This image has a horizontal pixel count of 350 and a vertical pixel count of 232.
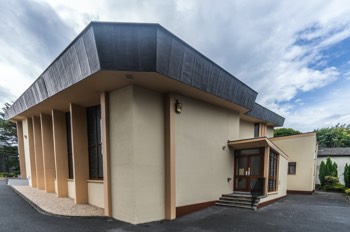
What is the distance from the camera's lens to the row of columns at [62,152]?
6.11 metres

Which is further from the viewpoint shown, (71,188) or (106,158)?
(71,188)

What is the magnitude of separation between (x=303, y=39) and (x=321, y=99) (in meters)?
9.09

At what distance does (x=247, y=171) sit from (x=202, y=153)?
325cm

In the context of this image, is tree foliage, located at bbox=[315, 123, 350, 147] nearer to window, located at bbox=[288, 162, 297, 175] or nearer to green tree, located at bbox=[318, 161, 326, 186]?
green tree, located at bbox=[318, 161, 326, 186]

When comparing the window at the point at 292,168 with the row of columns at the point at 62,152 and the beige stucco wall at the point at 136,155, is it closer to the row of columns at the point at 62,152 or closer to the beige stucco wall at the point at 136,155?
the beige stucco wall at the point at 136,155

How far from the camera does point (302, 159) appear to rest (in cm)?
1293

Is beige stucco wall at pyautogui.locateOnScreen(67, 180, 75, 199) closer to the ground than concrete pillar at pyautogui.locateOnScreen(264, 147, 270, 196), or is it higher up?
closer to the ground

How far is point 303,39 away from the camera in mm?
9031

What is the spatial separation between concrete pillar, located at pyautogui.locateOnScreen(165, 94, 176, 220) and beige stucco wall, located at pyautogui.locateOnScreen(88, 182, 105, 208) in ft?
8.73

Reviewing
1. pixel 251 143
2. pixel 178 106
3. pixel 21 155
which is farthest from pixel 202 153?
pixel 21 155

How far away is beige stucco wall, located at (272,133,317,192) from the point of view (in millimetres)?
12570

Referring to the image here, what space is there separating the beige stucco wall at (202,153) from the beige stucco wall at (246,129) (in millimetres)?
3744

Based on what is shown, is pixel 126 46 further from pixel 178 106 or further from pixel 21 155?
pixel 21 155

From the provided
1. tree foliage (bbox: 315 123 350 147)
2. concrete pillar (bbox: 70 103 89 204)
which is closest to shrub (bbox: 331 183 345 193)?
tree foliage (bbox: 315 123 350 147)
